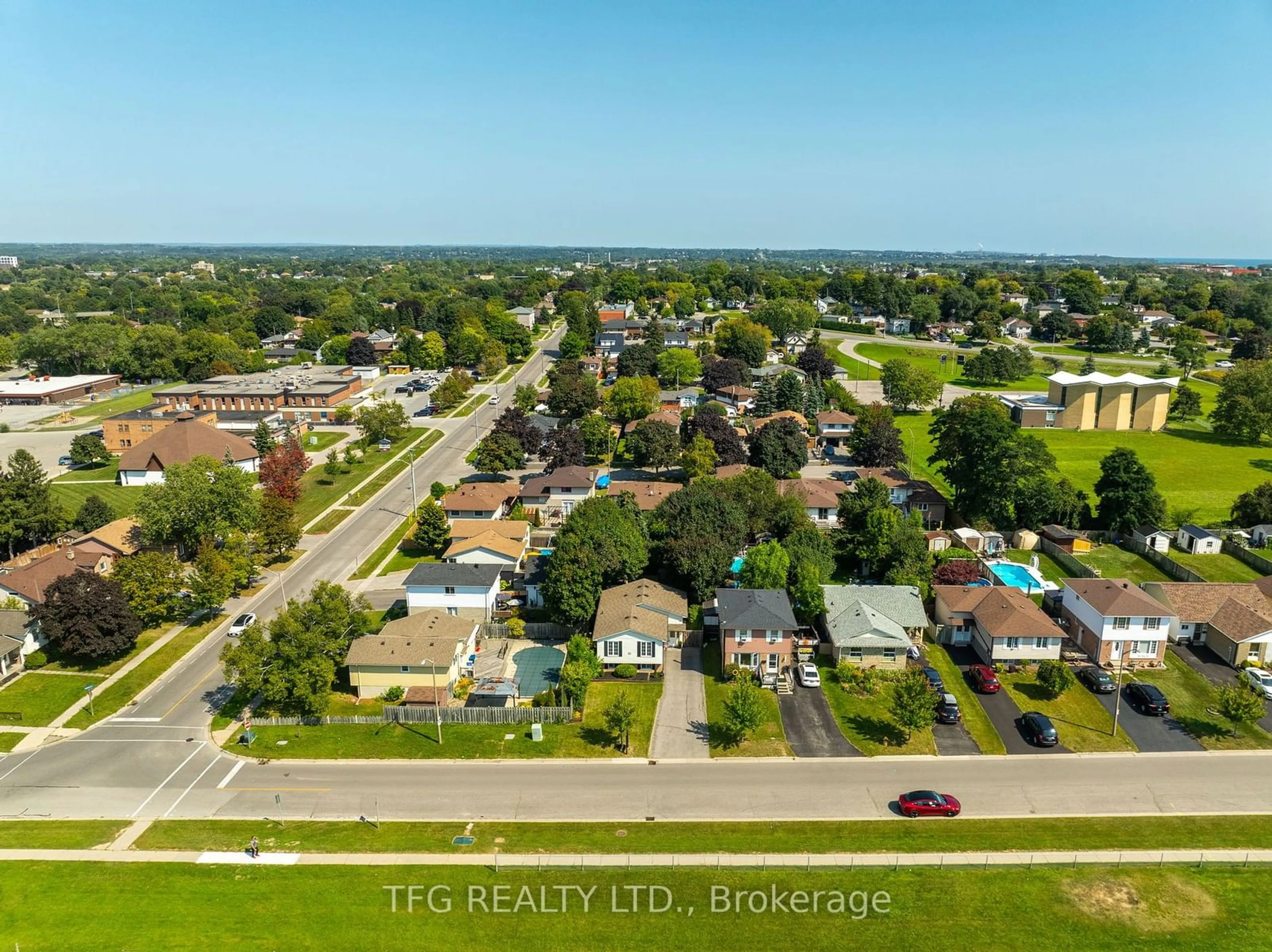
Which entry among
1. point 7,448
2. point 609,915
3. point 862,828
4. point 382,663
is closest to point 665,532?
point 382,663

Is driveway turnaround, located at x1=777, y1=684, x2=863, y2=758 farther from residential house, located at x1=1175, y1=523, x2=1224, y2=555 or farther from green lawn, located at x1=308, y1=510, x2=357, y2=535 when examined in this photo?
green lawn, located at x1=308, y1=510, x2=357, y2=535

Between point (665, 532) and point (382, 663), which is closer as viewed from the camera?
point (382, 663)

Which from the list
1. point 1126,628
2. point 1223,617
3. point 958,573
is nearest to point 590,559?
point 958,573

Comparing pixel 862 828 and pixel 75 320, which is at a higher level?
pixel 75 320

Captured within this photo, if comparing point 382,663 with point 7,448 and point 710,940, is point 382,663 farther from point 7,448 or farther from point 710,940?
point 7,448

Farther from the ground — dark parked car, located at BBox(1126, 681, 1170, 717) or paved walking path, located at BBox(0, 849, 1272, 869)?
dark parked car, located at BBox(1126, 681, 1170, 717)

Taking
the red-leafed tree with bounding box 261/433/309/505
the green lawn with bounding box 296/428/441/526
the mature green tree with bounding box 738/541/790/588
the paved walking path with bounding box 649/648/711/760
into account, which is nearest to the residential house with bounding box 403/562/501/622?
the paved walking path with bounding box 649/648/711/760
